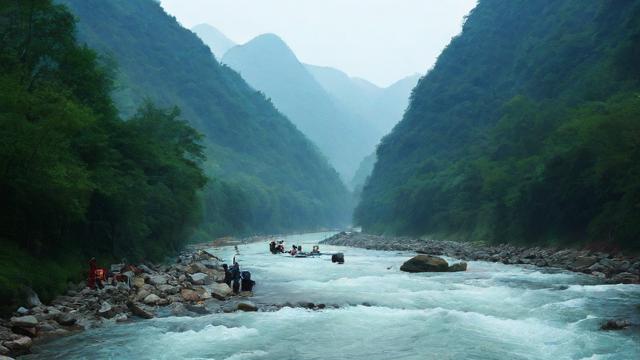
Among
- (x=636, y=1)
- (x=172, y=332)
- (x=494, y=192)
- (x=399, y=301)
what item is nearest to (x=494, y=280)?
(x=399, y=301)

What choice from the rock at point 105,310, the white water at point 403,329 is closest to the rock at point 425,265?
the white water at point 403,329

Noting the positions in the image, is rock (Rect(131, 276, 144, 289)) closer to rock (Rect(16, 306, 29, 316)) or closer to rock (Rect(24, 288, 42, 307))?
rock (Rect(24, 288, 42, 307))

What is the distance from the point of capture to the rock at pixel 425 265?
38.7m

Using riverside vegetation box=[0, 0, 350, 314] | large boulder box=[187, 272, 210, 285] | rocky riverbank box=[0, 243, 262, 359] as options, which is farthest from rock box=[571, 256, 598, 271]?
riverside vegetation box=[0, 0, 350, 314]

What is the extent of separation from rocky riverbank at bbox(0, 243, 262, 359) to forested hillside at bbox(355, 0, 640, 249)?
27.2 metres

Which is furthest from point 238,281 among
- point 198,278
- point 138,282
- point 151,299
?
point 151,299

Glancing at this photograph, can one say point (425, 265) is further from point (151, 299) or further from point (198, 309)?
point (151, 299)

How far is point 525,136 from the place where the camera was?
79.7 metres

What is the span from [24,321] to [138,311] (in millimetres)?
4744

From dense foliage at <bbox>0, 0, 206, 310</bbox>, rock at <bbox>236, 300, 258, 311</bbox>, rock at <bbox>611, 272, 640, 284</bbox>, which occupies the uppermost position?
dense foliage at <bbox>0, 0, 206, 310</bbox>

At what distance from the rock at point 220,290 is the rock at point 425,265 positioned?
48.3ft

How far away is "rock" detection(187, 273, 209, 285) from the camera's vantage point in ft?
105

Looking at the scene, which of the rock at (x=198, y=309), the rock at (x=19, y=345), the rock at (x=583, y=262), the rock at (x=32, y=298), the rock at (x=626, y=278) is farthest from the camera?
the rock at (x=583, y=262)

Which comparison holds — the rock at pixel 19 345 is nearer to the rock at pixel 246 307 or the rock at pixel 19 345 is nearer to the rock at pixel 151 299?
the rock at pixel 151 299
